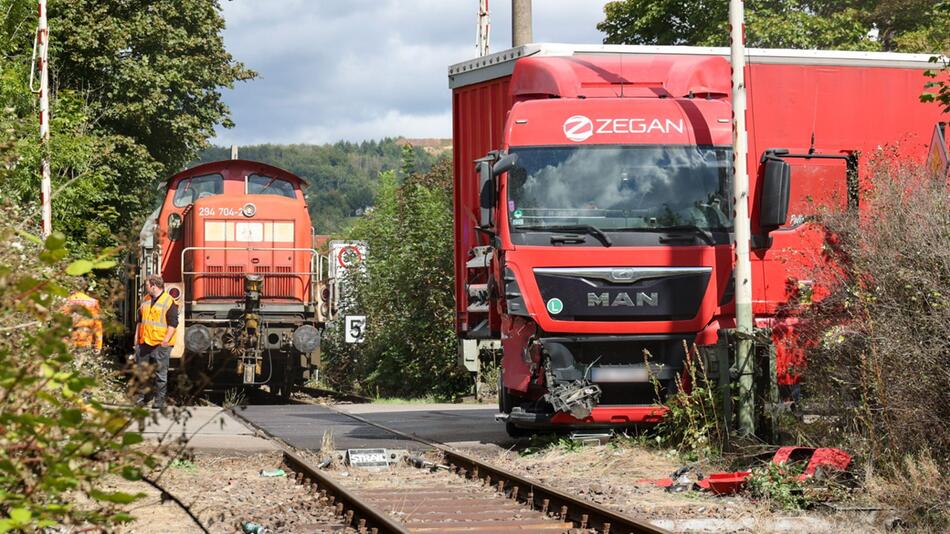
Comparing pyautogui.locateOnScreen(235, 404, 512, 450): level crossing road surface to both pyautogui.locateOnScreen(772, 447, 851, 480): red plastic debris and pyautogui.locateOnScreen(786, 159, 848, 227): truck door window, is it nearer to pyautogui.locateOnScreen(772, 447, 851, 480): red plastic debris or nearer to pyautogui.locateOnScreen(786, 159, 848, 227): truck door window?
pyautogui.locateOnScreen(786, 159, 848, 227): truck door window

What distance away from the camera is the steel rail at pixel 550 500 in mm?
7340

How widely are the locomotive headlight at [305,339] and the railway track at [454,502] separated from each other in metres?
8.32

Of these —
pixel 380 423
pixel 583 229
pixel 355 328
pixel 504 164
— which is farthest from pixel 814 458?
pixel 355 328

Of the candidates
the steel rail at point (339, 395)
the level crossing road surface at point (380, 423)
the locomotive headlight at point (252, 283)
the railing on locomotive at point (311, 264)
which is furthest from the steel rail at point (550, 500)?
the steel rail at point (339, 395)

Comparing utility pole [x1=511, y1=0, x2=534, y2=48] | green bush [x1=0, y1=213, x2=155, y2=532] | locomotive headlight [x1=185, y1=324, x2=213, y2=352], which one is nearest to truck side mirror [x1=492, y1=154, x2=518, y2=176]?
green bush [x1=0, y1=213, x2=155, y2=532]

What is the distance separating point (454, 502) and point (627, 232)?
11.3 feet

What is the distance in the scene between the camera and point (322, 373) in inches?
1321

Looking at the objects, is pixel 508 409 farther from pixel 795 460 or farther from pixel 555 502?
pixel 555 502

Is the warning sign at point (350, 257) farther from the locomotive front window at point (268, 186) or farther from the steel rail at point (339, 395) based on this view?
the locomotive front window at point (268, 186)

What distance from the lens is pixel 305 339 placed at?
64.2ft

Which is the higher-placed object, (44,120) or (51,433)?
(44,120)

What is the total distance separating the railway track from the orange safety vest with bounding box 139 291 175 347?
5.43m

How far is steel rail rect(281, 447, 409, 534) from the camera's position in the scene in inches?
295

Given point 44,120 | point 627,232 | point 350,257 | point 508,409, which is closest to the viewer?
point 627,232
